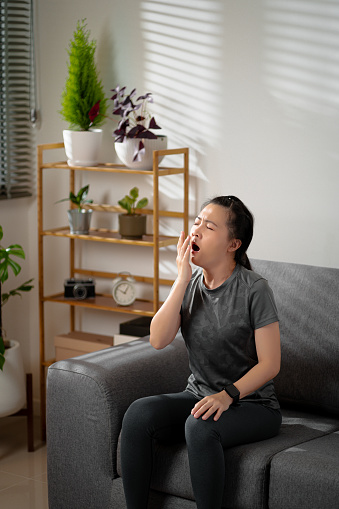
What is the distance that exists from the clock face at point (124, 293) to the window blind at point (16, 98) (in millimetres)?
735

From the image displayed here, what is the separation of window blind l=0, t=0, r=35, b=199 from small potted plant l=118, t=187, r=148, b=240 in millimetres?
645

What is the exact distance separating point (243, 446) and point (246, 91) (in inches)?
61.5

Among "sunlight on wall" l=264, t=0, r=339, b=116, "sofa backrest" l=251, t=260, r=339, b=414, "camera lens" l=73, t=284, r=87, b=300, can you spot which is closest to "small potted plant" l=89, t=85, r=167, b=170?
"sunlight on wall" l=264, t=0, r=339, b=116

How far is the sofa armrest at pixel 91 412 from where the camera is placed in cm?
231

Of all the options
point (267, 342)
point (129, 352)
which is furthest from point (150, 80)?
point (267, 342)

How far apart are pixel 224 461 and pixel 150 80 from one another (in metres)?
1.88

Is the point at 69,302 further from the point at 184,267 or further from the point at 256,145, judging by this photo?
the point at 184,267

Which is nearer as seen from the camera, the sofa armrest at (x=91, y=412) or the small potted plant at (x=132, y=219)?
the sofa armrest at (x=91, y=412)

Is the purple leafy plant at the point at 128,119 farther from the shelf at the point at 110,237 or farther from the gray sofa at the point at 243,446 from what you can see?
the gray sofa at the point at 243,446

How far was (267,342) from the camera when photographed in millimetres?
2150

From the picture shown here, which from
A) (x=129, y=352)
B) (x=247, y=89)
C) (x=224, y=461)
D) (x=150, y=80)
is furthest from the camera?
(x=150, y=80)

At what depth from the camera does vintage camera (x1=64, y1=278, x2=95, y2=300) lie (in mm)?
3479

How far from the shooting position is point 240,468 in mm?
2055

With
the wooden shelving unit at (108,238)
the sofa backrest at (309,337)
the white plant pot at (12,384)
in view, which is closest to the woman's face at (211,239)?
the sofa backrest at (309,337)
